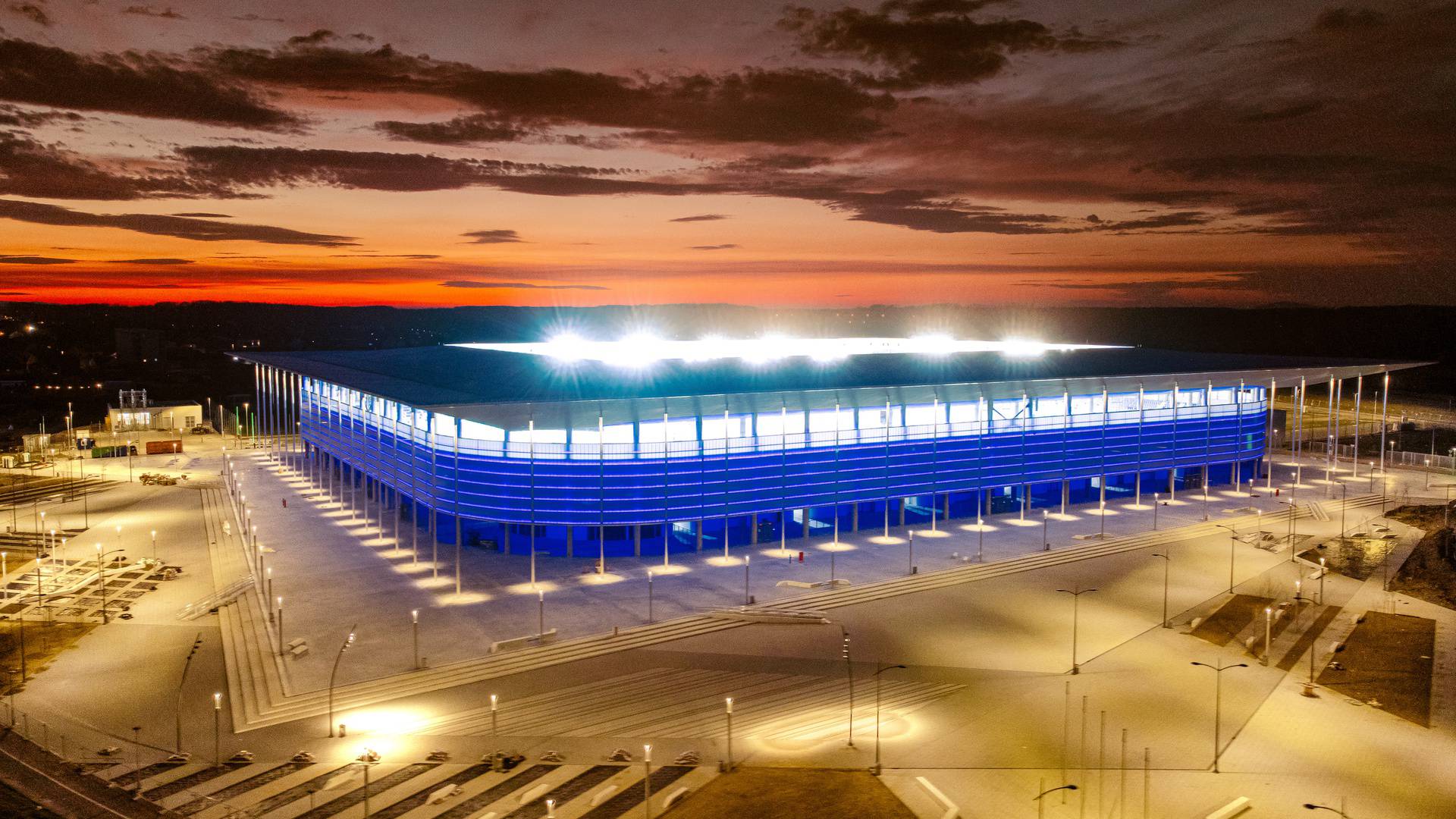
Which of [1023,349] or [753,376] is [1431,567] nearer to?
[1023,349]

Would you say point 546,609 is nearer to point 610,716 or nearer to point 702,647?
point 702,647

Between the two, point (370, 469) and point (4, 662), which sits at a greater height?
point (370, 469)

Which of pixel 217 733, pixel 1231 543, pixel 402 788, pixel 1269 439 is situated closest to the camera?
pixel 402 788

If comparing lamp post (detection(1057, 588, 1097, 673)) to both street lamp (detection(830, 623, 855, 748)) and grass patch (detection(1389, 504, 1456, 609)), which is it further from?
grass patch (detection(1389, 504, 1456, 609))

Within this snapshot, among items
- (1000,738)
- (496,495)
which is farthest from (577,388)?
(1000,738)

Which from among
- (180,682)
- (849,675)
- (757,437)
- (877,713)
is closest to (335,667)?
(180,682)

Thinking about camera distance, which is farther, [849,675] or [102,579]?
[102,579]

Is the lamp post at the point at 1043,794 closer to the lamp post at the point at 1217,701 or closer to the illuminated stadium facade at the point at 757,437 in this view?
the lamp post at the point at 1217,701

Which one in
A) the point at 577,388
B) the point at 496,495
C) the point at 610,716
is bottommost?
the point at 610,716
